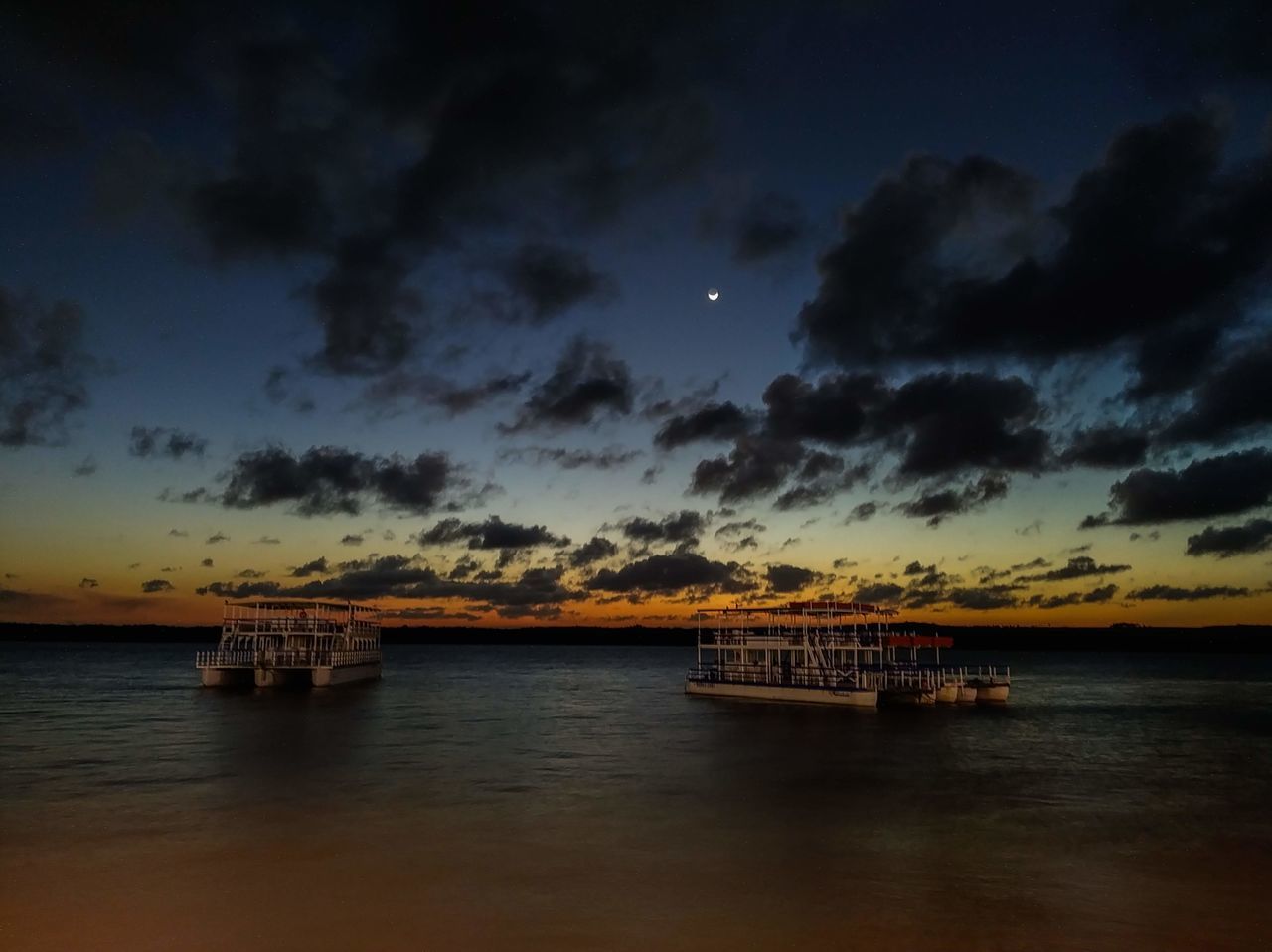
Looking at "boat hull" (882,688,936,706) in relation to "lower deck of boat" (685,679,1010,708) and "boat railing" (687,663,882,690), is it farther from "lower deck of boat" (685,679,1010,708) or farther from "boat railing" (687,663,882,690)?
"boat railing" (687,663,882,690)

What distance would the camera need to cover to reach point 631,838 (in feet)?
77.2

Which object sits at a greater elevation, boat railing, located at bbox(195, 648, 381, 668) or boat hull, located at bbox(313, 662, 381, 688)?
boat railing, located at bbox(195, 648, 381, 668)

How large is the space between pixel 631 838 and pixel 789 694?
42.3 meters

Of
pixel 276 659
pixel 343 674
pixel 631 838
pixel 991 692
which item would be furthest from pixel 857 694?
pixel 276 659

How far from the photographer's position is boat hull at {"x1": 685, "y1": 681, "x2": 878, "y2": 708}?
59.0m

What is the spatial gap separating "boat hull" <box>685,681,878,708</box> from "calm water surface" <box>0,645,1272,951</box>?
6.65m

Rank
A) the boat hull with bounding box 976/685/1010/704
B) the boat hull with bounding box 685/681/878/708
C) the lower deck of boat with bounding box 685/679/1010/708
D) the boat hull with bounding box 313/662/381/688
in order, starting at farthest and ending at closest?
1. the boat hull with bounding box 313/662/381/688
2. the boat hull with bounding box 976/685/1010/704
3. the lower deck of boat with bounding box 685/679/1010/708
4. the boat hull with bounding box 685/681/878/708

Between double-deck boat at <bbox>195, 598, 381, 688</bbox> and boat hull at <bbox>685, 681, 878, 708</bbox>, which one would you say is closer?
boat hull at <bbox>685, 681, 878, 708</bbox>

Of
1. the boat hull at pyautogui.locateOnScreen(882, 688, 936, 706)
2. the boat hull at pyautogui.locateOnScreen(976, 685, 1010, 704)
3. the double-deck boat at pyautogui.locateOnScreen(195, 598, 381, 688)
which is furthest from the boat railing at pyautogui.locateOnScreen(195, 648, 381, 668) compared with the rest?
the boat hull at pyautogui.locateOnScreen(976, 685, 1010, 704)

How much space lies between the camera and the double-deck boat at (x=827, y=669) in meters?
61.3

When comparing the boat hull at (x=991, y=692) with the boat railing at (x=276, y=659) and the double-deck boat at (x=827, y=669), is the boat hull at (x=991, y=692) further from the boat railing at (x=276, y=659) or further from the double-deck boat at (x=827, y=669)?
the boat railing at (x=276, y=659)

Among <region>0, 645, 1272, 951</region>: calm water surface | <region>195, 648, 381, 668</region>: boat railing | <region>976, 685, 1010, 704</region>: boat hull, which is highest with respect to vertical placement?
<region>195, 648, 381, 668</region>: boat railing

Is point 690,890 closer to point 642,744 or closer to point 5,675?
point 642,744

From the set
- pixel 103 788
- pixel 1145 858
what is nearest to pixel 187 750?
pixel 103 788
